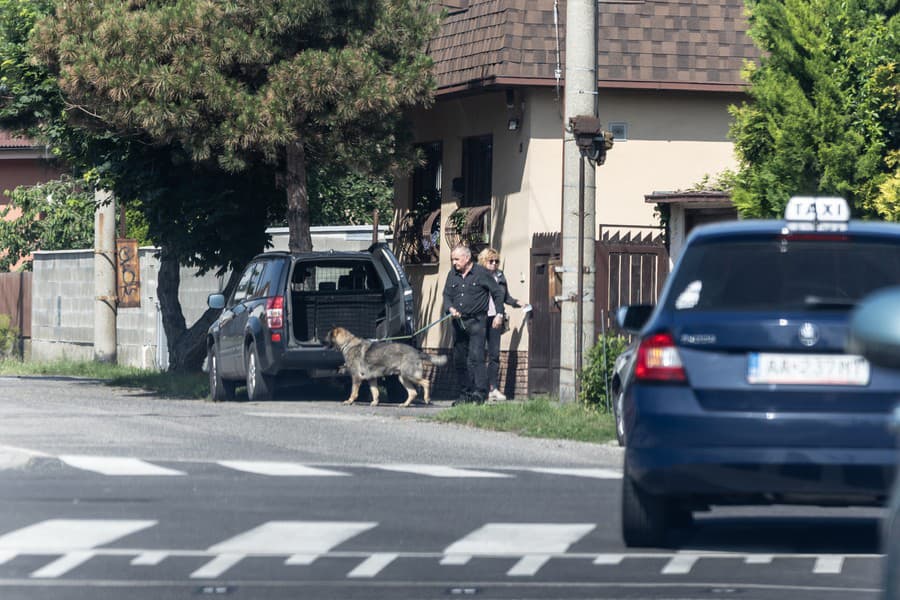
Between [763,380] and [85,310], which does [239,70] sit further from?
[85,310]

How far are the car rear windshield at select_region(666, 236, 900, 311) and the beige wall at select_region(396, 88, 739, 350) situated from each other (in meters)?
15.1

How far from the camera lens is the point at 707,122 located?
25.3 meters

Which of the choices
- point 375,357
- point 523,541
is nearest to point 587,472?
point 523,541

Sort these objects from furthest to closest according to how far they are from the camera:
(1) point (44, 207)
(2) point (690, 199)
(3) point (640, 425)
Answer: (1) point (44, 207)
(2) point (690, 199)
(3) point (640, 425)

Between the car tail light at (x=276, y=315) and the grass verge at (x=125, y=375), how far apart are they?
320cm

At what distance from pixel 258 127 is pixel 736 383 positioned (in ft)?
45.9

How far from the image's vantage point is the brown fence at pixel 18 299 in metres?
40.7

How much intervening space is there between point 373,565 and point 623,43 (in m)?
17.1

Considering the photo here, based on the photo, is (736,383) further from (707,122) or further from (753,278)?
(707,122)

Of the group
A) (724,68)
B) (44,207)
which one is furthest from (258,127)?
(44,207)

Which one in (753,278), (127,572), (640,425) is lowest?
(127,572)

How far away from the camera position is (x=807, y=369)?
329 inches

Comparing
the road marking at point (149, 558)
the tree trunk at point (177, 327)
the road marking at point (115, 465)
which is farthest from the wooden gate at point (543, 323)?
the road marking at point (149, 558)

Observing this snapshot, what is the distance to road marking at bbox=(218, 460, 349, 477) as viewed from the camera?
12.4m
